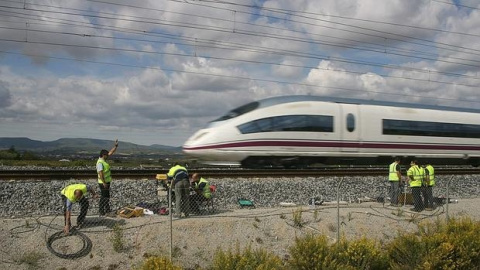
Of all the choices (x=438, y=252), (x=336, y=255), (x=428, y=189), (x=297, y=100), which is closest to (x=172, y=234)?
(x=336, y=255)

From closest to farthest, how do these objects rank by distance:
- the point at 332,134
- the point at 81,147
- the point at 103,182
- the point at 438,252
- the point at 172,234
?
the point at 438,252, the point at 172,234, the point at 103,182, the point at 332,134, the point at 81,147

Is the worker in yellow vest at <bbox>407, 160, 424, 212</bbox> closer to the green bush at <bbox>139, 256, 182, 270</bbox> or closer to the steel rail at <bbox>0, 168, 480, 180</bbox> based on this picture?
the steel rail at <bbox>0, 168, 480, 180</bbox>

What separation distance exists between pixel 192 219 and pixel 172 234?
3.04ft

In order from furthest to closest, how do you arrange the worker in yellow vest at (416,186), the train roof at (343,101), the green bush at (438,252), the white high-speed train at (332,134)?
the train roof at (343,101) → the white high-speed train at (332,134) → the worker in yellow vest at (416,186) → the green bush at (438,252)

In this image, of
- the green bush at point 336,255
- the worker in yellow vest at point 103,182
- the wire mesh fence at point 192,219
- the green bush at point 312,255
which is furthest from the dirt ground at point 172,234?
the green bush at point 312,255

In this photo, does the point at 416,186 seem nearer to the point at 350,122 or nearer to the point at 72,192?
the point at 350,122

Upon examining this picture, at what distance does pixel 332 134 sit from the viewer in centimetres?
1848

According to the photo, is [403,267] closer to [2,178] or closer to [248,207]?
[248,207]

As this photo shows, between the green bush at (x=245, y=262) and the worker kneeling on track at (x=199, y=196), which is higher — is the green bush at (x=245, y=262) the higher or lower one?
the lower one

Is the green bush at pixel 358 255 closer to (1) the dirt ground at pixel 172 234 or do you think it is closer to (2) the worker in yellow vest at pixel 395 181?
(1) the dirt ground at pixel 172 234

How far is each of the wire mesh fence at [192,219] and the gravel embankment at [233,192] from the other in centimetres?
2

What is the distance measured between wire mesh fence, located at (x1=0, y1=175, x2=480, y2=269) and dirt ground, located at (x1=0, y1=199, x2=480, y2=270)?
19mm

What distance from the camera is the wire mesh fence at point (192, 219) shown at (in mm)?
9133

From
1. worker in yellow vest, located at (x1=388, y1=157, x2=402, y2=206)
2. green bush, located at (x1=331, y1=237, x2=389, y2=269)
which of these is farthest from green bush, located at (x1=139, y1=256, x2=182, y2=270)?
worker in yellow vest, located at (x1=388, y1=157, x2=402, y2=206)
